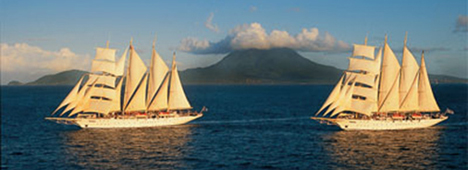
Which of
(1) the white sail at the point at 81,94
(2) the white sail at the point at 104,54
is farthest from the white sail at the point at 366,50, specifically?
(1) the white sail at the point at 81,94

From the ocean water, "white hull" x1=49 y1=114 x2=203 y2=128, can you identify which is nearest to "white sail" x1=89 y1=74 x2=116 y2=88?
"white hull" x1=49 y1=114 x2=203 y2=128

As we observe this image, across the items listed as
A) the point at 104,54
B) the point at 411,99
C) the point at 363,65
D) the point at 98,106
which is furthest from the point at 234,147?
the point at 411,99

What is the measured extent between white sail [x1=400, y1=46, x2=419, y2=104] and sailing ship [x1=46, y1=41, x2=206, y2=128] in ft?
115

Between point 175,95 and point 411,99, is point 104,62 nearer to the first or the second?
point 175,95

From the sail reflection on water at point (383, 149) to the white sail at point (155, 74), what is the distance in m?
32.5

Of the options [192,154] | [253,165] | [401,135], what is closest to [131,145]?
[192,154]

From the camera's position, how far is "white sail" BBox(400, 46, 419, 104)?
77188mm

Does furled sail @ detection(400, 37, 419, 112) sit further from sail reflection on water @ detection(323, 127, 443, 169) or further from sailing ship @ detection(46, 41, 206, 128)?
sailing ship @ detection(46, 41, 206, 128)

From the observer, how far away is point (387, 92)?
254 ft

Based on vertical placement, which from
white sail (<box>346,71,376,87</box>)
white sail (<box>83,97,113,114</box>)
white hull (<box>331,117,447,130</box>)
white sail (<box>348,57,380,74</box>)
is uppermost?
white sail (<box>348,57,380,74</box>)

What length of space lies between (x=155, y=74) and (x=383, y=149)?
42864 mm

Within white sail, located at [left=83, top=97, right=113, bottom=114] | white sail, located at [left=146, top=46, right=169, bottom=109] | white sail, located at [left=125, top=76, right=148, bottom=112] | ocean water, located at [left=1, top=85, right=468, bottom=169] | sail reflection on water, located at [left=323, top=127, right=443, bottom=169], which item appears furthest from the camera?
white sail, located at [left=146, top=46, right=169, bottom=109]

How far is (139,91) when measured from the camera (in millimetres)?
81562

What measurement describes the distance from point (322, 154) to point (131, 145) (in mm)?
25424
